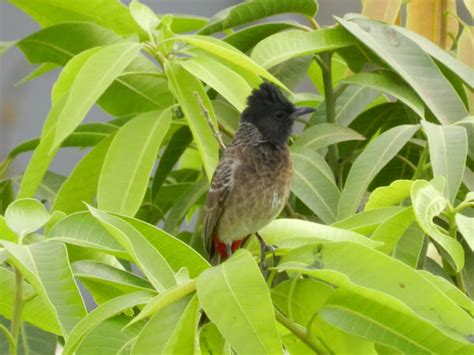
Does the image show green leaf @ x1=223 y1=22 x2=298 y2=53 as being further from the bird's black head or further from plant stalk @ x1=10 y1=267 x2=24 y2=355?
plant stalk @ x1=10 y1=267 x2=24 y2=355

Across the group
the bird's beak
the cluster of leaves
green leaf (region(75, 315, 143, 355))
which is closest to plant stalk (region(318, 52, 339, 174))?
the cluster of leaves

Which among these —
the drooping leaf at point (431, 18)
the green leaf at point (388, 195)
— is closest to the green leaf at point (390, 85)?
the drooping leaf at point (431, 18)

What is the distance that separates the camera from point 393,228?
1369mm

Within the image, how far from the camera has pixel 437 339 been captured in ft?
3.93

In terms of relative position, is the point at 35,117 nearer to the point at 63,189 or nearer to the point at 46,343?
the point at 63,189

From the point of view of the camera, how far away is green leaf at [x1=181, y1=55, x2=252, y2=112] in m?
1.70

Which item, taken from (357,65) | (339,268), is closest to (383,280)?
(339,268)

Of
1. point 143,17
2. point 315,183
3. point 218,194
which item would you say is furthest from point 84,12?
point 315,183

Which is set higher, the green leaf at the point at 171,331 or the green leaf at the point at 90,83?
the green leaf at the point at 90,83

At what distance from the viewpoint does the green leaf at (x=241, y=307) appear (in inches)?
44.6

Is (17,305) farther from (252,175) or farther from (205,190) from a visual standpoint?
(252,175)

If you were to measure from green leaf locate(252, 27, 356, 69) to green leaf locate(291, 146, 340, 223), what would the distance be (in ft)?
0.54

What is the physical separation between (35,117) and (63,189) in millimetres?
2924

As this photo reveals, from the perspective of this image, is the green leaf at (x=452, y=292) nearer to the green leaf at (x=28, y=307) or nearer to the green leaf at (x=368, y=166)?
the green leaf at (x=368, y=166)
